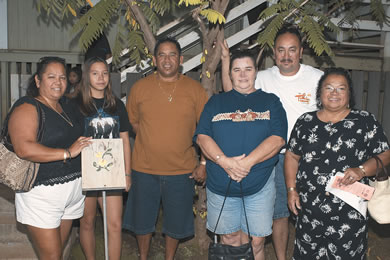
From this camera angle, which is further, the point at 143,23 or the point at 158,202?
the point at 143,23

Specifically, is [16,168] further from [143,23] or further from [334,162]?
[334,162]

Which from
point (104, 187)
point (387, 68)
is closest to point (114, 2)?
point (104, 187)

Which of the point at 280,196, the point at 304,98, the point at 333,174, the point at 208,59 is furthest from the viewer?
the point at 208,59

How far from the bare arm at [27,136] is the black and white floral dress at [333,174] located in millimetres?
2219

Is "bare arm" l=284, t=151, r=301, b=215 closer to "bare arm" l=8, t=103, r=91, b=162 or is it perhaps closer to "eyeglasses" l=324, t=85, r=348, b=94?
"eyeglasses" l=324, t=85, r=348, b=94

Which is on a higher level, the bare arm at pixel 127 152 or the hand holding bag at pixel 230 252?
the bare arm at pixel 127 152

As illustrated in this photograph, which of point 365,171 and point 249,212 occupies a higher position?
point 365,171

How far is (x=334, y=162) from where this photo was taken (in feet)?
10.1

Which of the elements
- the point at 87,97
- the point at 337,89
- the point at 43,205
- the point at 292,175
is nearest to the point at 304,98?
the point at 337,89

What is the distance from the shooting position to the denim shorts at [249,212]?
11.1ft

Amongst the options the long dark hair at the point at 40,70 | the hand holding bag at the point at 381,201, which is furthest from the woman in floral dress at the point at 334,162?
the long dark hair at the point at 40,70

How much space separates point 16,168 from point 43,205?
386mm

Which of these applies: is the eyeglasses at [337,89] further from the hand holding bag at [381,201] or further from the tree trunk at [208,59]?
the tree trunk at [208,59]

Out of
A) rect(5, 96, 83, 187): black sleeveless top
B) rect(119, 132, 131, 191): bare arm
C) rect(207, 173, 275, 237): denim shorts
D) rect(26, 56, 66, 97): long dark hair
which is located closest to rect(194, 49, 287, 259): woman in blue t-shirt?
rect(207, 173, 275, 237): denim shorts
